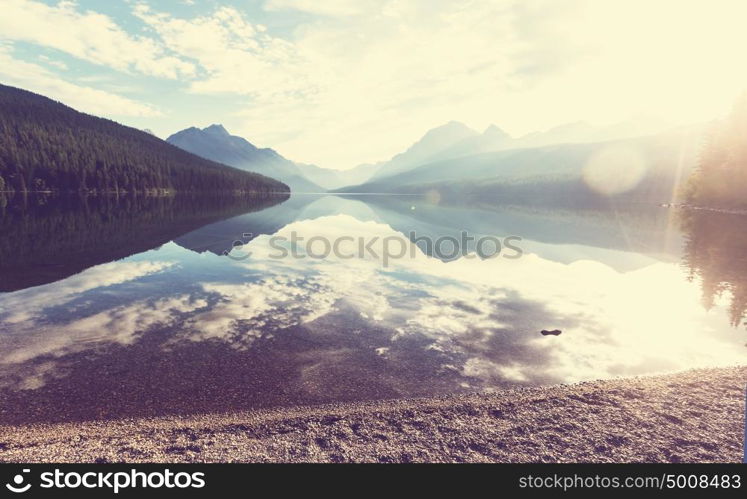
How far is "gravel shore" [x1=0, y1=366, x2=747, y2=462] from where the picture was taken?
30.1ft

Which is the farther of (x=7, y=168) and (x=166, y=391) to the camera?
(x=7, y=168)

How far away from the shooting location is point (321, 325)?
62.3 ft

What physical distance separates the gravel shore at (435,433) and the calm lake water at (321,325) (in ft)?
3.03

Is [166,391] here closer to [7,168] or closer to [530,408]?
[530,408]

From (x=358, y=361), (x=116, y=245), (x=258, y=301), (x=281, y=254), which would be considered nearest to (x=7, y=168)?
(x=116, y=245)

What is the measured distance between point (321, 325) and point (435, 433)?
9.83m

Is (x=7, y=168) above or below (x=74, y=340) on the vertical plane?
above

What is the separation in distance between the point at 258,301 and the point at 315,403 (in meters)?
12.1

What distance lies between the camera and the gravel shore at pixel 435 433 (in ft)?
30.1

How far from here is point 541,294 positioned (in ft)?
86.6
